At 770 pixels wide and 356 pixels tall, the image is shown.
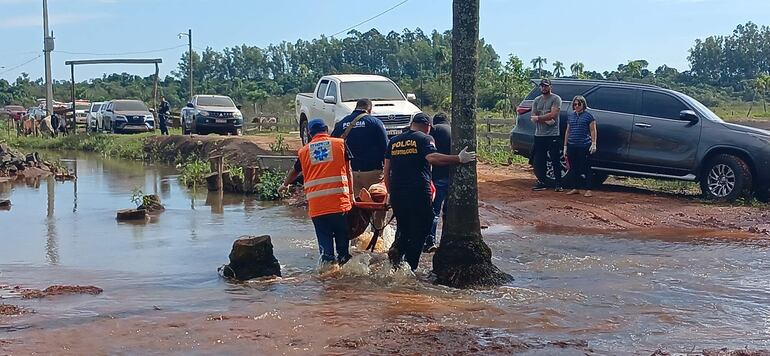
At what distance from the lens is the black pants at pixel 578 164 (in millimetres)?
14836

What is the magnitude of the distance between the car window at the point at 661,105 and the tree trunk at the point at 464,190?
726 cm

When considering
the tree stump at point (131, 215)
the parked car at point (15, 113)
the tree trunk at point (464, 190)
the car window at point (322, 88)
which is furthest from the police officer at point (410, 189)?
the parked car at point (15, 113)

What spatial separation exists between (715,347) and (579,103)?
27.7ft

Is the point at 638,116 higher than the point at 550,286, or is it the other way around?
the point at 638,116

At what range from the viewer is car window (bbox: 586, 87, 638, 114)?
15516mm

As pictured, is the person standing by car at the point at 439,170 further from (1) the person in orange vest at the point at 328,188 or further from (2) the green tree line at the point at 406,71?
(2) the green tree line at the point at 406,71

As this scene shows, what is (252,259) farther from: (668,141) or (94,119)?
(94,119)

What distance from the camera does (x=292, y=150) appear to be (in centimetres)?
2227

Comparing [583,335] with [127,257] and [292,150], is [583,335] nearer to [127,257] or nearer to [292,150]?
[127,257]

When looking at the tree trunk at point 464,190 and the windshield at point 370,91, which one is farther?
the windshield at point 370,91

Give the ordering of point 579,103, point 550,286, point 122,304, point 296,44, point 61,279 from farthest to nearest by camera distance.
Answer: point 296,44
point 579,103
point 61,279
point 550,286
point 122,304

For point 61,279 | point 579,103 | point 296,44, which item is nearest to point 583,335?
point 61,279

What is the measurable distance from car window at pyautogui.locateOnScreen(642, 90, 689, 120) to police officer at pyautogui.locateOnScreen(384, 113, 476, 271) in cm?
715

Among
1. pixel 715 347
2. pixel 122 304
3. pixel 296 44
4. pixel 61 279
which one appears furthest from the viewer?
pixel 296 44
